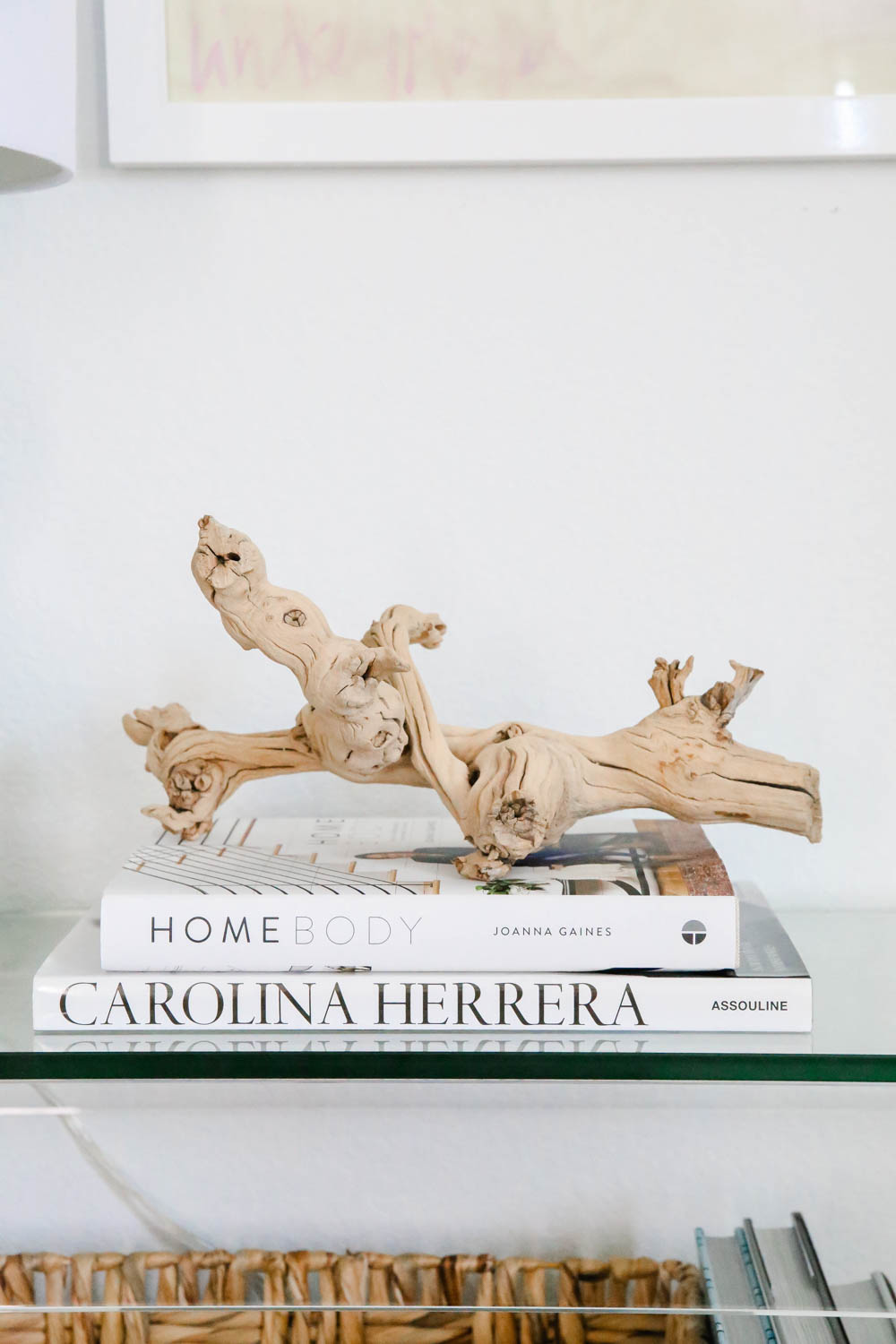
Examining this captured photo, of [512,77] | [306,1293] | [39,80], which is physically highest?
[512,77]

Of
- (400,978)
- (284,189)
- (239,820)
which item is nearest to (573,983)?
(400,978)

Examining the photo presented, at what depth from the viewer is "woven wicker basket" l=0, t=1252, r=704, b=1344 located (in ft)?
2.82

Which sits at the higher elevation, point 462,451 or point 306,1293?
point 462,451

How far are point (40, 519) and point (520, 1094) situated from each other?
1.84 feet

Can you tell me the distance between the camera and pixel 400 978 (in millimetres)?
625

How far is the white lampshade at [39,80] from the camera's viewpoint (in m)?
0.60

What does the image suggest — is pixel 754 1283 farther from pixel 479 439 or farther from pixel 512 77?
pixel 512 77

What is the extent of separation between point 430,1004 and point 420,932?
0.04 meters

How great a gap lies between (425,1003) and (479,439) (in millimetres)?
413

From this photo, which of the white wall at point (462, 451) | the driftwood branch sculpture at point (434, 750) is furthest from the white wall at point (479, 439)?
the driftwood branch sculpture at point (434, 750)

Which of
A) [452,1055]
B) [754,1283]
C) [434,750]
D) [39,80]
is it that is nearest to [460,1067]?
[452,1055]

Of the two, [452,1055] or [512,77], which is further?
[512,77]

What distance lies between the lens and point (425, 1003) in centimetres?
62

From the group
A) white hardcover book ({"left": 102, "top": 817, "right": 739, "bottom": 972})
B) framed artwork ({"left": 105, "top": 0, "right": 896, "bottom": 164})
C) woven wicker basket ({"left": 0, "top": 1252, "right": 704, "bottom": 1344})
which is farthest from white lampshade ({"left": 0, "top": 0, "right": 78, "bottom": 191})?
woven wicker basket ({"left": 0, "top": 1252, "right": 704, "bottom": 1344})
